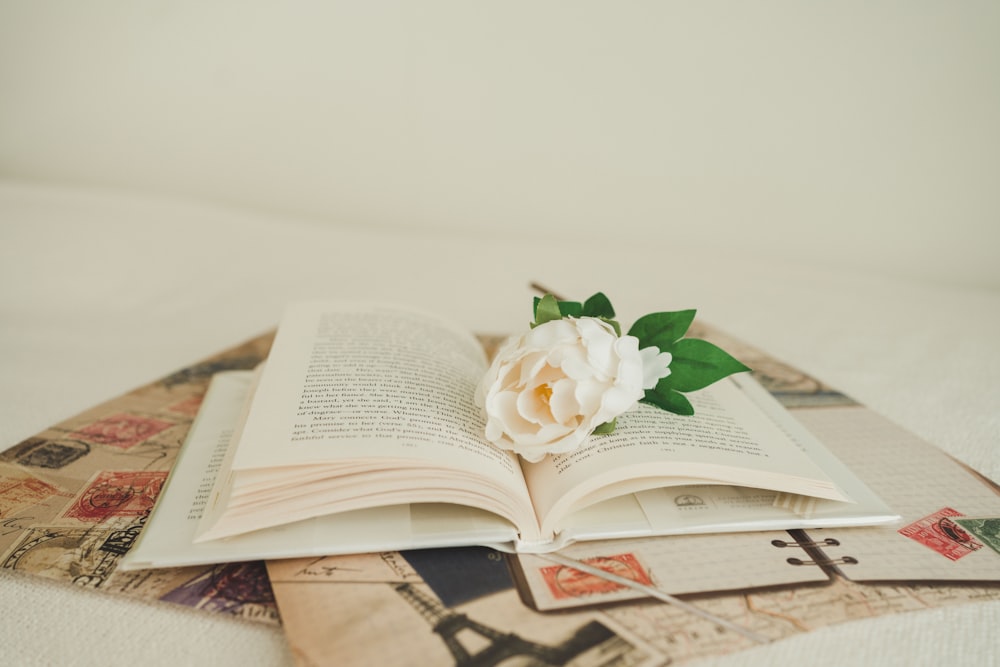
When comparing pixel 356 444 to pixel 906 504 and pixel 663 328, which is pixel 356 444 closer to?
pixel 663 328

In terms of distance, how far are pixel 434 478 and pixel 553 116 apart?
119 centimetres

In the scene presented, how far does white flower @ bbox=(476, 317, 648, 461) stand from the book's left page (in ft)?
0.26

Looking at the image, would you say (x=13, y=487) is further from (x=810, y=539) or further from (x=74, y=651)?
(x=810, y=539)

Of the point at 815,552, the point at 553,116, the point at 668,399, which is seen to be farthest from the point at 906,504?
the point at 553,116

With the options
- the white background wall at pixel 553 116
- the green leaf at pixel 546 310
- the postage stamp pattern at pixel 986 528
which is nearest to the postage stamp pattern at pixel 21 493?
the green leaf at pixel 546 310

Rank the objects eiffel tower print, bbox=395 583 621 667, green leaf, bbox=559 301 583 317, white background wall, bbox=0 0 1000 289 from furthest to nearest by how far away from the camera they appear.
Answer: white background wall, bbox=0 0 1000 289 < green leaf, bbox=559 301 583 317 < eiffel tower print, bbox=395 583 621 667

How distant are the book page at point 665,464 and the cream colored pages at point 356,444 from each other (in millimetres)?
33

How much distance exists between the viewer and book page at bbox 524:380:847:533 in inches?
21.1

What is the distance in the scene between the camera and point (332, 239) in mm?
A: 1444

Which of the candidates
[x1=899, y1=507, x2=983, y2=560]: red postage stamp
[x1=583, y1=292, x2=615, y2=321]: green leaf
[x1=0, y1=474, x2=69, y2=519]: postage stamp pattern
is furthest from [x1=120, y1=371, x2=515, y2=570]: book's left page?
[x1=899, y1=507, x2=983, y2=560]: red postage stamp

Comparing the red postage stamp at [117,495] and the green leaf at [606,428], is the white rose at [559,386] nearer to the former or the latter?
the green leaf at [606,428]

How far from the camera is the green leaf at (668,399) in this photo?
612 mm

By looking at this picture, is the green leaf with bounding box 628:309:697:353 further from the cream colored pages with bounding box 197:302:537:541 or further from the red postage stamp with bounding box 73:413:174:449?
the red postage stamp with bounding box 73:413:174:449

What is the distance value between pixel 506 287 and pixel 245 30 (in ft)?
2.63
